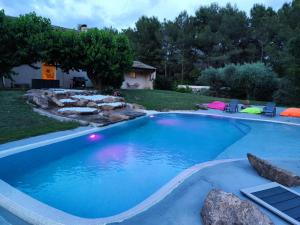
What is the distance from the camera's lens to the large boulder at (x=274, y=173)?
17.4 feet

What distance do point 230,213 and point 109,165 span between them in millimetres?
4654

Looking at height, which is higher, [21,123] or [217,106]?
[217,106]

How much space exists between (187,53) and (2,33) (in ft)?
97.5

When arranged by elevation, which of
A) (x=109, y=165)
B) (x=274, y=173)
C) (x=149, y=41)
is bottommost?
(x=109, y=165)

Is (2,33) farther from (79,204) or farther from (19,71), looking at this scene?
(79,204)

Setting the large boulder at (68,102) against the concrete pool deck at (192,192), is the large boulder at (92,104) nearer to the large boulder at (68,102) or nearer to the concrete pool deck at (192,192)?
the large boulder at (68,102)

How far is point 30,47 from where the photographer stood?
15984mm

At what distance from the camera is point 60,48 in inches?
693

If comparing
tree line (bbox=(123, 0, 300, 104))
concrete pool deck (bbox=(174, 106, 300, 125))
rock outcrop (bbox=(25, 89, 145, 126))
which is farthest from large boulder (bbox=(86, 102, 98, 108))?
tree line (bbox=(123, 0, 300, 104))

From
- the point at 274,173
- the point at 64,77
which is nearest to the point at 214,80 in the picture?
the point at 64,77

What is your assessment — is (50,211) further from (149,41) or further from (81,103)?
(149,41)

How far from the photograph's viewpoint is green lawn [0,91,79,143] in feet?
29.3

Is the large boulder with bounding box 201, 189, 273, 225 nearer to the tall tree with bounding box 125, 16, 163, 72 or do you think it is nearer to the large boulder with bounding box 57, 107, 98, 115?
the large boulder with bounding box 57, 107, 98, 115

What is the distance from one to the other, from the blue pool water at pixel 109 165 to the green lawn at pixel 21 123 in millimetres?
1188
